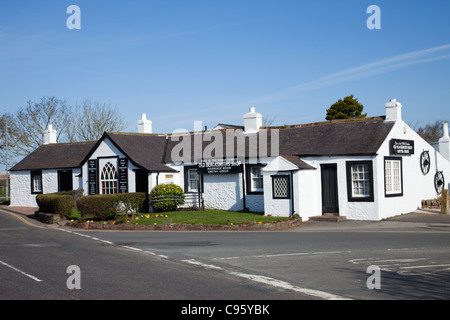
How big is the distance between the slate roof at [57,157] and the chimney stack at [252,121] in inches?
481

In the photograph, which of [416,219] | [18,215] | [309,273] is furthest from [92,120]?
[309,273]

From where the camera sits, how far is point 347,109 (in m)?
53.5

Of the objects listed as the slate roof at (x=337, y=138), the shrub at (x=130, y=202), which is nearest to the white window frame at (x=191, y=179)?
the shrub at (x=130, y=202)

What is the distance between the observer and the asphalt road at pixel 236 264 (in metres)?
9.00

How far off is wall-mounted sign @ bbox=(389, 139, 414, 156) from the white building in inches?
1.8

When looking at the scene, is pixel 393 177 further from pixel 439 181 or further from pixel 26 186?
pixel 26 186

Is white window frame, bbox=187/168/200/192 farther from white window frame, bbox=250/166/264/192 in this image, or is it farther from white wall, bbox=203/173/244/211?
white window frame, bbox=250/166/264/192

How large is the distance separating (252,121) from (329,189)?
22.7 feet

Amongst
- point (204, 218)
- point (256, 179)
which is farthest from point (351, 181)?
point (204, 218)

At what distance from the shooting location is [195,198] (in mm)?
28156

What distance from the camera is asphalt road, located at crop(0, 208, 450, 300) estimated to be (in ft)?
29.5

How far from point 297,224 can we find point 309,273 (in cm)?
Result: 1107

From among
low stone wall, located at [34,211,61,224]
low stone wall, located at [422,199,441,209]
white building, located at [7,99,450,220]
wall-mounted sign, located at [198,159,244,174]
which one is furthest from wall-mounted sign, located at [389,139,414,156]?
low stone wall, located at [34,211,61,224]
